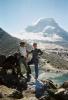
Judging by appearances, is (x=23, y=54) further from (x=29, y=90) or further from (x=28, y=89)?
(x=29, y=90)

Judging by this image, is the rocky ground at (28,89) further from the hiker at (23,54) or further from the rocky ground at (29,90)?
the hiker at (23,54)

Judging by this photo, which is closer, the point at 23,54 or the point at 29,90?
the point at 29,90

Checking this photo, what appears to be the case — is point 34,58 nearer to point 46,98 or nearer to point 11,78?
point 11,78

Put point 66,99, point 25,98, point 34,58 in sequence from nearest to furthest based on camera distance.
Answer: point 66,99 < point 25,98 < point 34,58

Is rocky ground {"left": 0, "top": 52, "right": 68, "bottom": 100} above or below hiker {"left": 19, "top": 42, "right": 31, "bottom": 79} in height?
below

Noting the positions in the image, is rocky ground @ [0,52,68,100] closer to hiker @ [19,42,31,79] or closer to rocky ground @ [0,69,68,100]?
rocky ground @ [0,69,68,100]

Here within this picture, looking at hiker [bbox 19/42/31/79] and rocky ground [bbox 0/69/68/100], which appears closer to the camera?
rocky ground [bbox 0/69/68/100]

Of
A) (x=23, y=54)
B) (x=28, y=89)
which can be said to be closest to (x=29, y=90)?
(x=28, y=89)

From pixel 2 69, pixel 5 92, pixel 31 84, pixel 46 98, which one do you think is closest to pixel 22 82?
pixel 31 84

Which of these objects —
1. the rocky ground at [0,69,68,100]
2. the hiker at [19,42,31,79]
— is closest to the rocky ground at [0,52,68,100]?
the rocky ground at [0,69,68,100]

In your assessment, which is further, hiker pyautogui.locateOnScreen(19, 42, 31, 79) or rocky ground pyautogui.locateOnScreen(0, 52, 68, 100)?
hiker pyautogui.locateOnScreen(19, 42, 31, 79)

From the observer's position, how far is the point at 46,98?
770 inches

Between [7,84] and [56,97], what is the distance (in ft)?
25.4

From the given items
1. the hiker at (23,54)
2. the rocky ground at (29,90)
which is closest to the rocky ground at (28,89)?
the rocky ground at (29,90)
